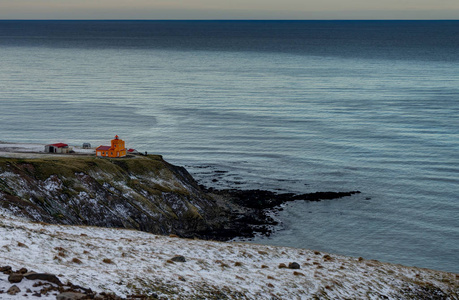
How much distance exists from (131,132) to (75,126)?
13.3 m

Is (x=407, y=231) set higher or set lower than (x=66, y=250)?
lower

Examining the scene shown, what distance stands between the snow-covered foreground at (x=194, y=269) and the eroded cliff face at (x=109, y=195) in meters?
12.8

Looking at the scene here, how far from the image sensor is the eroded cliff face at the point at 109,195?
52750 millimetres

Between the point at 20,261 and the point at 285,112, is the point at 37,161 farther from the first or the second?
the point at 285,112

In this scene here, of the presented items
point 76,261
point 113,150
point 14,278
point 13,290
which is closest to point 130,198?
point 113,150

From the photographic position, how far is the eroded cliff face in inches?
2077

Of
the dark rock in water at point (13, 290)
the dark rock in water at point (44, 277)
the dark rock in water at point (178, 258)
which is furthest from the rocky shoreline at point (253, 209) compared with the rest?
the dark rock in water at point (13, 290)

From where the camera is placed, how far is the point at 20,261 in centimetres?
2781

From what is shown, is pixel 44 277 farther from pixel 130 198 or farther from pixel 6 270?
pixel 130 198

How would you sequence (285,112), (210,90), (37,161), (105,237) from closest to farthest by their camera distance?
(105,237) < (37,161) < (285,112) < (210,90)

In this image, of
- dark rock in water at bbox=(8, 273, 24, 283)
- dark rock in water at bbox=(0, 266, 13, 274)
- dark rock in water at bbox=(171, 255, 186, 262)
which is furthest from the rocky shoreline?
dark rock in water at bbox=(8, 273, 24, 283)

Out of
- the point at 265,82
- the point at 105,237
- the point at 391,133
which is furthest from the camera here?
the point at 265,82

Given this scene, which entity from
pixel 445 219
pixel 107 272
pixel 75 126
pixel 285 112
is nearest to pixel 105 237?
pixel 107 272

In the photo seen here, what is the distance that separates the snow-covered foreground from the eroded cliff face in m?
12.8
